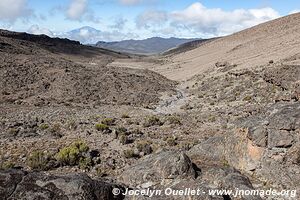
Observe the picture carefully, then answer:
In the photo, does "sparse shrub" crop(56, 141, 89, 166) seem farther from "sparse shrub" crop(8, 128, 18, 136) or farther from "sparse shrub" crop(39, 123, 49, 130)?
"sparse shrub" crop(39, 123, 49, 130)

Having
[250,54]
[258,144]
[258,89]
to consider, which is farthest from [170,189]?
[250,54]

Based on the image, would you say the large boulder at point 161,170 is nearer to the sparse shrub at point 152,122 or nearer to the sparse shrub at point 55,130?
the sparse shrub at point 55,130

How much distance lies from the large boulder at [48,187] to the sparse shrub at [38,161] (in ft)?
23.0

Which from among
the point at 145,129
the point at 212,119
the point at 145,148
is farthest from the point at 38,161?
the point at 212,119

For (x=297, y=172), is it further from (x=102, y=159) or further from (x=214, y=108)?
(x=214, y=108)

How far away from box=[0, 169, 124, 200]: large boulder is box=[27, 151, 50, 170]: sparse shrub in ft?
23.0

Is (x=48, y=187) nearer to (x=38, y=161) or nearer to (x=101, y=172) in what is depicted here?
(x=101, y=172)

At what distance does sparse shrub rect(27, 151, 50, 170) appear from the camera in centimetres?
1568

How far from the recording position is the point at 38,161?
16016 millimetres

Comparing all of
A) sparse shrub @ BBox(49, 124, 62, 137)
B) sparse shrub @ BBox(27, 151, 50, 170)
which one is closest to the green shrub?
sparse shrub @ BBox(49, 124, 62, 137)

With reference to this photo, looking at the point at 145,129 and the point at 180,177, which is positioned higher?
the point at 180,177

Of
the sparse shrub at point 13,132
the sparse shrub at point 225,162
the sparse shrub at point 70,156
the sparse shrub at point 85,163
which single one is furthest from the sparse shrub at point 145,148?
the sparse shrub at point 13,132

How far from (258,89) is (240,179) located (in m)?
28.1

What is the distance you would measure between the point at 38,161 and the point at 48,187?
8.05 m
